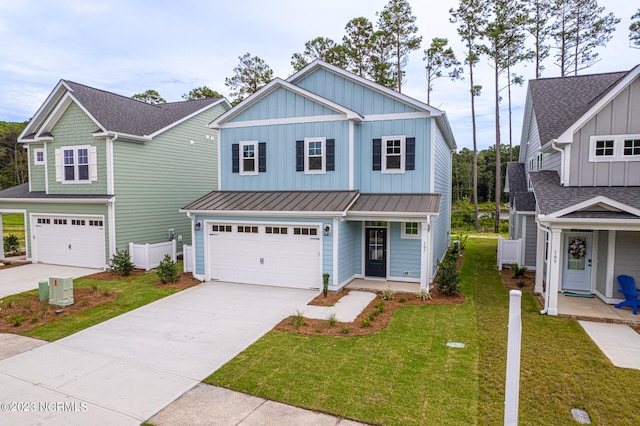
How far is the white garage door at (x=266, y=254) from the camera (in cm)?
1191

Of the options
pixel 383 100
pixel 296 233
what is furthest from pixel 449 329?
pixel 383 100

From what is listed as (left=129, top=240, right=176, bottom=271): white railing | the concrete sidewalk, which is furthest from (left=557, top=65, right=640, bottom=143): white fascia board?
(left=129, top=240, right=176, bottom=271): white railing

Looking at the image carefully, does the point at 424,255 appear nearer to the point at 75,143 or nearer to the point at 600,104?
the point at 600,104

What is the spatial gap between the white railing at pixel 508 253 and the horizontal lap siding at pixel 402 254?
465cm

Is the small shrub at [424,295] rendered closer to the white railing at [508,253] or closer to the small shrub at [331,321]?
the small shrub at [331,321]

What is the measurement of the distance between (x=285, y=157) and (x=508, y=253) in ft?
31.9

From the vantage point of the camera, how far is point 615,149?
33.6ft

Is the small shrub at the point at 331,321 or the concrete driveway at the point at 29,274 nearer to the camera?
the small shrub at the point at 331,321

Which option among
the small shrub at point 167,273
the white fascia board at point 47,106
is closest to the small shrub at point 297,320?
the small shrub at point 167,273

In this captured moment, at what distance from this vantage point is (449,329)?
831cm

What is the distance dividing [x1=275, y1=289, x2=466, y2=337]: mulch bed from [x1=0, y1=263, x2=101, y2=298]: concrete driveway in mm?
9694

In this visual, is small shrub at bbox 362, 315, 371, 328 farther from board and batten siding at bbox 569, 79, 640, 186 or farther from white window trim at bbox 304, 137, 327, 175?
board and batten siding at bbox 569, 79, 640, 186

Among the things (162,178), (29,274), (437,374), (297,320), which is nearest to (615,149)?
(437,374)

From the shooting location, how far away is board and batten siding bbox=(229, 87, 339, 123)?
42.7 feet
